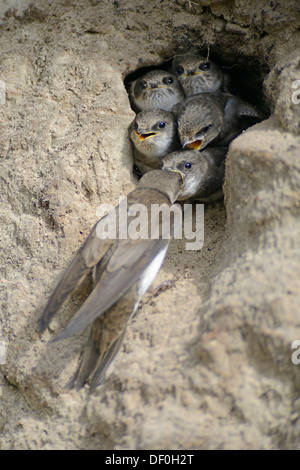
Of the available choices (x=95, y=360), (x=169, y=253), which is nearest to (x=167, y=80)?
(x=169, y=253)

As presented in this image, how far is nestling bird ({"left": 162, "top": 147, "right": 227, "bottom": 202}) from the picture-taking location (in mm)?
3105

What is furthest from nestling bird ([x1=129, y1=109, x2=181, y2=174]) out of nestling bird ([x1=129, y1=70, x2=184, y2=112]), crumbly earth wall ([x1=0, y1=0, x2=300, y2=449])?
nestling bird ([x1=129, y1=70, x2=184, y2=112])

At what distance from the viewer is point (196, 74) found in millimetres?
3533

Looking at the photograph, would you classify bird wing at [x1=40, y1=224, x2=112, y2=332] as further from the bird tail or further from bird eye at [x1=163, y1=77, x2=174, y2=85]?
bird eye at [x1=163, y1=77, x2=174, y2=85]

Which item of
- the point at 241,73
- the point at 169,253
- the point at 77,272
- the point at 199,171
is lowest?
the point at 169,253

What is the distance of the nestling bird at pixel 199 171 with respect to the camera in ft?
10.2

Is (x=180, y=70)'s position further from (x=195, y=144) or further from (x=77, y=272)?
(x=77, y=272)

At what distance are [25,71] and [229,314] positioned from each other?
2343 millimetres

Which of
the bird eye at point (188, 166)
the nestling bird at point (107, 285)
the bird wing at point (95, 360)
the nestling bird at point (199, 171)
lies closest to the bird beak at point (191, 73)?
the nestling bird at point (199, 171)

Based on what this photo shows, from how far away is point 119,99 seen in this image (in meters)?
3.20

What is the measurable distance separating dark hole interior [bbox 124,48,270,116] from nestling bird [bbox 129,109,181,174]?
0.57m

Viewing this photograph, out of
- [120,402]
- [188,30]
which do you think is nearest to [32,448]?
[120,402]

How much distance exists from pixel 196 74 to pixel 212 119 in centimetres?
56

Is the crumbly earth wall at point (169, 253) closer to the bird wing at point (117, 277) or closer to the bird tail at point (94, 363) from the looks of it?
the bird tail at point (94, 363)
